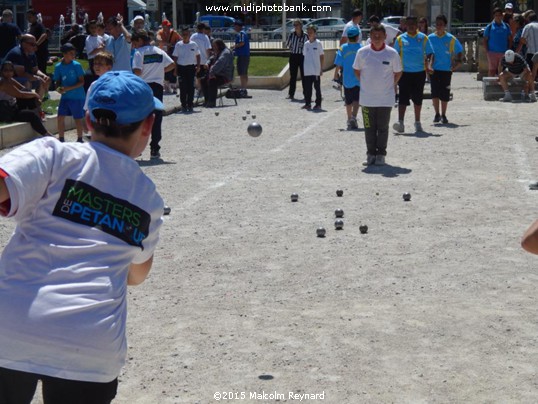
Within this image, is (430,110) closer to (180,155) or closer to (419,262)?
(180,155)

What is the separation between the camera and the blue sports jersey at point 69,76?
51.9 ft

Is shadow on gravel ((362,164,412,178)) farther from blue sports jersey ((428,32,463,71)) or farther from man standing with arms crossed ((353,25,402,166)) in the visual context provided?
blue sports jersey ((428,32,463,71))

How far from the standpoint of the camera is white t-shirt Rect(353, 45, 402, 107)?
13.8 metres

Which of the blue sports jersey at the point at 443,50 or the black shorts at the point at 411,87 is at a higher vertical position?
the blue sports jersey at the point at 443,50

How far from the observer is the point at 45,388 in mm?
3016

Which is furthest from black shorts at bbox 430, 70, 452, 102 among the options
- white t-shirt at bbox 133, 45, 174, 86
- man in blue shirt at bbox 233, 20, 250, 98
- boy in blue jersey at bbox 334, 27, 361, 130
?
man in blue shirt at bbox 233, 20, 250, 98

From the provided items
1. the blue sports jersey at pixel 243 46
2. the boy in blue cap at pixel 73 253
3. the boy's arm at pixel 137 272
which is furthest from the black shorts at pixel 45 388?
the blue sports jersey at pixel 243 46

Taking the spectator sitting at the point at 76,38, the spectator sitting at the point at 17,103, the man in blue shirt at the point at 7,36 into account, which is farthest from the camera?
the spectator sitting at the point at 76,38

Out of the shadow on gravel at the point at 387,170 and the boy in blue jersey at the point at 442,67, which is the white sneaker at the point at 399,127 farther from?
the shadow on gravel at the point at 387,170

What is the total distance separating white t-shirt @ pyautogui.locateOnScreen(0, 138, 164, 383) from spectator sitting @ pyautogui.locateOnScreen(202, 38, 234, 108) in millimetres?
20537

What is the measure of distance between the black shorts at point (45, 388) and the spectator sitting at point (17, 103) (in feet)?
46.0

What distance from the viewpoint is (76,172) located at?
10.2 feet

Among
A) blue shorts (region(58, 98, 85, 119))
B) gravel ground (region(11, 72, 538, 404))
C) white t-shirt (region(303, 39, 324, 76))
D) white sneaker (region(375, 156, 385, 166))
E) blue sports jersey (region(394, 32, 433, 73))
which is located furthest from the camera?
white t-shirt (region(303, 39, 324, 76))

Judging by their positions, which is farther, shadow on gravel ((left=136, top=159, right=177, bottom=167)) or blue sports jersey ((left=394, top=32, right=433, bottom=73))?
blue sports jersey ((left=394, top=32, right=433, bottom=73))
